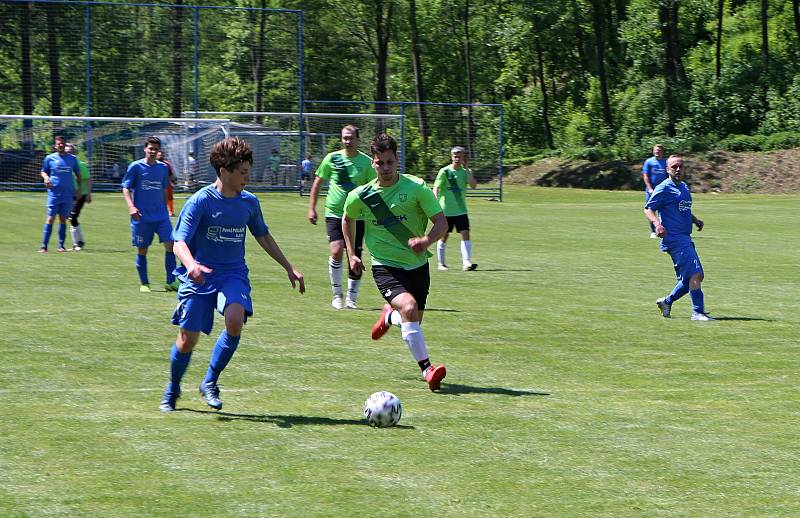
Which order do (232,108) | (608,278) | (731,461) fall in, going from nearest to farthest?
(731,461)
(608,278)
(232,108)

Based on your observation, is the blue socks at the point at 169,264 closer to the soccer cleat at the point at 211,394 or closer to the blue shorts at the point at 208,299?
the soccer cleat at the point at 211,394

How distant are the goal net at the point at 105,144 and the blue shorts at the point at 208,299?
3412 centimetres

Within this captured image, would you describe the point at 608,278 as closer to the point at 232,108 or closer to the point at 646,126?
the point at 232,108

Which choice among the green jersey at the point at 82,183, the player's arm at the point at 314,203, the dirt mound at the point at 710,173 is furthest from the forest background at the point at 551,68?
the player's arm at the point at 314,203

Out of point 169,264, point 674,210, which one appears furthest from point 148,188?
point 674,210

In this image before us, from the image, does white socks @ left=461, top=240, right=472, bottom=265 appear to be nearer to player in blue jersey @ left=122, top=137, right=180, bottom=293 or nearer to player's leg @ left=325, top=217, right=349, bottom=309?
player in blue jersey @ left=122, top=137, right=180, bottom=293

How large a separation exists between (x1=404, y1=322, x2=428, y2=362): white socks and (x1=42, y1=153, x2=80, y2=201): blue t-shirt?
14931 millimetres

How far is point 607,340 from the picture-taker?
40.7 feet

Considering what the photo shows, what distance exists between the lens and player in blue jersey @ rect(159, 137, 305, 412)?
8148mm

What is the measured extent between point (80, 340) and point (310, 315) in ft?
10.1

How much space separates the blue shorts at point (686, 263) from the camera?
1395cm

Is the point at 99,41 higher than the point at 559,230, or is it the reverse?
the point at 99,41

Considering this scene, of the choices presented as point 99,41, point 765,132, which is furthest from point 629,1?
point 99,41

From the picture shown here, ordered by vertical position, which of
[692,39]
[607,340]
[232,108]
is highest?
[692,39]
